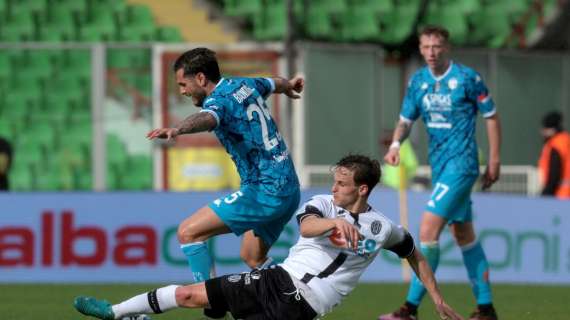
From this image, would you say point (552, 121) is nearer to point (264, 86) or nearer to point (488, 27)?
point (488, 27)

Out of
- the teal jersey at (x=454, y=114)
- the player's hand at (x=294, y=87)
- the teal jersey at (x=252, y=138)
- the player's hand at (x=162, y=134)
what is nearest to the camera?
the player's hand at (x=162, y=134)

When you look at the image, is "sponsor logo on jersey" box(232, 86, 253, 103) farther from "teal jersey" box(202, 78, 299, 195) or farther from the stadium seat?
the stadium seat

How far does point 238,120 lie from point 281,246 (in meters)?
6.02

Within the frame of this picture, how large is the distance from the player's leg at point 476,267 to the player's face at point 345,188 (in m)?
2.91

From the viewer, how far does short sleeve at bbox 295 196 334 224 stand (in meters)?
6.91

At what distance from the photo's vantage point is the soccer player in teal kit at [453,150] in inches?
384

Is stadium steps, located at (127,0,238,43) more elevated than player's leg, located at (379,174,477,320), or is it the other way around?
stadium steps, located at (127,0,238,43)

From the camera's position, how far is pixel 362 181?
23.4 feet

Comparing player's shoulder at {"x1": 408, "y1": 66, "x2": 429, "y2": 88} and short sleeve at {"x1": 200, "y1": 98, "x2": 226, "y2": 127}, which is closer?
short sleeve at {"x1": 200, "y1": 98, "x2": 226, "y2": 127}

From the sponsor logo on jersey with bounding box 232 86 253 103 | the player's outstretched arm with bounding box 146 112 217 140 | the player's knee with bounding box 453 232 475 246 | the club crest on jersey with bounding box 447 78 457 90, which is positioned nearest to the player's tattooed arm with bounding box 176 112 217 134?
the player's outstretched arm with bounding box 146 112 217 140

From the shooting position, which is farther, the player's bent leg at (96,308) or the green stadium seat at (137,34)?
the green stadium seat at (137,34)


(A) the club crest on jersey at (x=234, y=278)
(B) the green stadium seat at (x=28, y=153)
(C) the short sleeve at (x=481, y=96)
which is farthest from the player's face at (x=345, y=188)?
(B) the green stadium seat at (x=28, y=153)

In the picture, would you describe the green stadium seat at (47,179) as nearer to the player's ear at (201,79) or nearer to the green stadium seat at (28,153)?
the green stadium seat at (28,153)

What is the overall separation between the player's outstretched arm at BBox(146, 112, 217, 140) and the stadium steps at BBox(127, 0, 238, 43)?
11847mm
